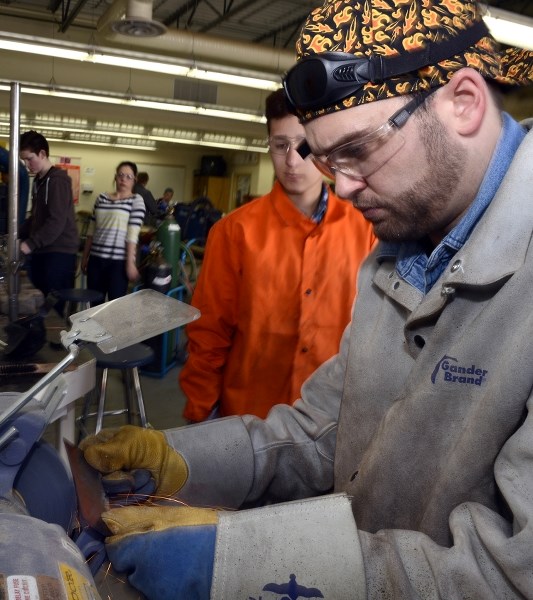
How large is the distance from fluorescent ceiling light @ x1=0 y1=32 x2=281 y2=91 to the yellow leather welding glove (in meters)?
6.32

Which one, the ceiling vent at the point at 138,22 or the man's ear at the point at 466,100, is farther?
the ceiling vent at the point at 138,22

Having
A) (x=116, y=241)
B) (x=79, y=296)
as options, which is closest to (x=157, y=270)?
(x=116, y=241)

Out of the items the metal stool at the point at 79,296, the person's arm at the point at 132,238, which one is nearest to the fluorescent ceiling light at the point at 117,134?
the person's arm at the point at 132,238

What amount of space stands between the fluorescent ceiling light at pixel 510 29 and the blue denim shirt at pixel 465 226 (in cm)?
428

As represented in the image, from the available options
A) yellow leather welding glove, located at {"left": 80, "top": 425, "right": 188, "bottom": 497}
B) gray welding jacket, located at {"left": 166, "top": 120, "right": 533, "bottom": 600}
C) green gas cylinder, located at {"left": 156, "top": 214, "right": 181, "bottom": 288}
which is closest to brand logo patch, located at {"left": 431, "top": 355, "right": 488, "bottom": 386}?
gray welding jacket, located at {"left": 166, "top": 120, "right": 533, "bottom": 600}

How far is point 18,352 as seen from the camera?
5.18ft

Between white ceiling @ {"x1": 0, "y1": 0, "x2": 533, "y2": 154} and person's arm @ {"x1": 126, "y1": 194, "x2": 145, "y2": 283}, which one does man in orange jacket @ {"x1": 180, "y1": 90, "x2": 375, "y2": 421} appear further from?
white ceiling @ {"x1": 0, "y1": 0, "x2": 533, "y2": 154}

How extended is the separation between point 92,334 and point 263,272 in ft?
3.59

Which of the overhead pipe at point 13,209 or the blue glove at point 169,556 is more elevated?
the overhead pipe at point 13,209

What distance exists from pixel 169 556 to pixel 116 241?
13.0 feet

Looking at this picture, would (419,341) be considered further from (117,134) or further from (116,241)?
(117,134)

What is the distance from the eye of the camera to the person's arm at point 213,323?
1.97 m

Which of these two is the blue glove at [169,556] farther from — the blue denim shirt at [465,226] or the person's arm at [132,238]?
the person's arm at [132,238]

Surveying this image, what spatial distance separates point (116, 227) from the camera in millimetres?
4496
